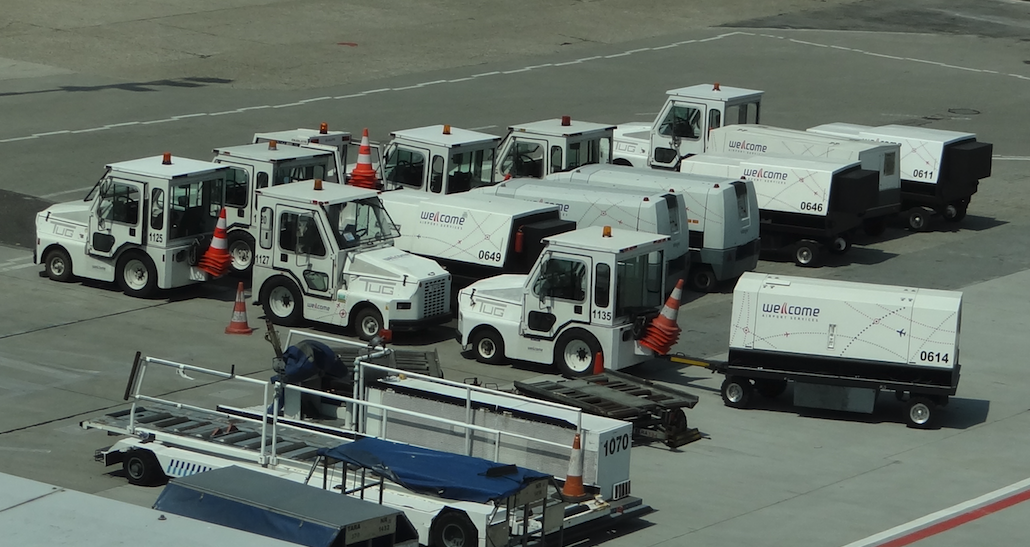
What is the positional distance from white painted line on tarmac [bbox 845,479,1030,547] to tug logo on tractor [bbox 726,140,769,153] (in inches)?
582

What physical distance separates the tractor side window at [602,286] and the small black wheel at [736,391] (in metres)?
2.28

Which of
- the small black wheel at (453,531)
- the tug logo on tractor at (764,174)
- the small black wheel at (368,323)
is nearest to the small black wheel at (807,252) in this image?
the tug logo on tractor at (764,174)

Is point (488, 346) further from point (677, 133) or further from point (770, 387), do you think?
point (677, 133)

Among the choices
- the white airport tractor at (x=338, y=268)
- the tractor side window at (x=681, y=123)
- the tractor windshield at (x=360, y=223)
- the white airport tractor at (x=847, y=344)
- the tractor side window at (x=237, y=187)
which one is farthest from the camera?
the tractor side window at (x=681, y=123)

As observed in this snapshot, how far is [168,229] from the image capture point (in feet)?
93.8

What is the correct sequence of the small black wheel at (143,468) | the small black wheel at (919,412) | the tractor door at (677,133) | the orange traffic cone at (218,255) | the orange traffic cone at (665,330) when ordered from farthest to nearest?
the tractor door at (677,133) → the orange traffic cone at (218,255) → the orange traffic cone at (665,330) → the small black wheel at (919,412) → the small black wheel at (143,468)

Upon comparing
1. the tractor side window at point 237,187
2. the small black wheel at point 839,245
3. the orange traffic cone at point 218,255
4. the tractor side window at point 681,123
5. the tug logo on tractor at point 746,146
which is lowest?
the orange traffic cone at point 218,255

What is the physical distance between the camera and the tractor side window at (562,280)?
1001 inches

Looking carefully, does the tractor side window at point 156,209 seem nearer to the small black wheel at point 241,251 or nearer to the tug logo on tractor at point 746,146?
the small black wheel at point 241,251

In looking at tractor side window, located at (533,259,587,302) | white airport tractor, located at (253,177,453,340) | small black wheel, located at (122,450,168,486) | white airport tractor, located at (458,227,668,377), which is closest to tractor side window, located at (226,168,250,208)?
white airport tractor, located at (253,177,453,340)

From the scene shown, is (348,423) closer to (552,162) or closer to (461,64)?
(552,162)

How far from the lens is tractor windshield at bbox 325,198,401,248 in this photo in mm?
27453

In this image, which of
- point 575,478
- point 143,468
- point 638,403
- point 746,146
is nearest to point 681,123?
point 746,146

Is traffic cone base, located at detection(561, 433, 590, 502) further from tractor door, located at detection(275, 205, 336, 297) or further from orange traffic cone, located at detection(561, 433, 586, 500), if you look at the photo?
tractor door, located at detection(275, 205, 336, 297)
